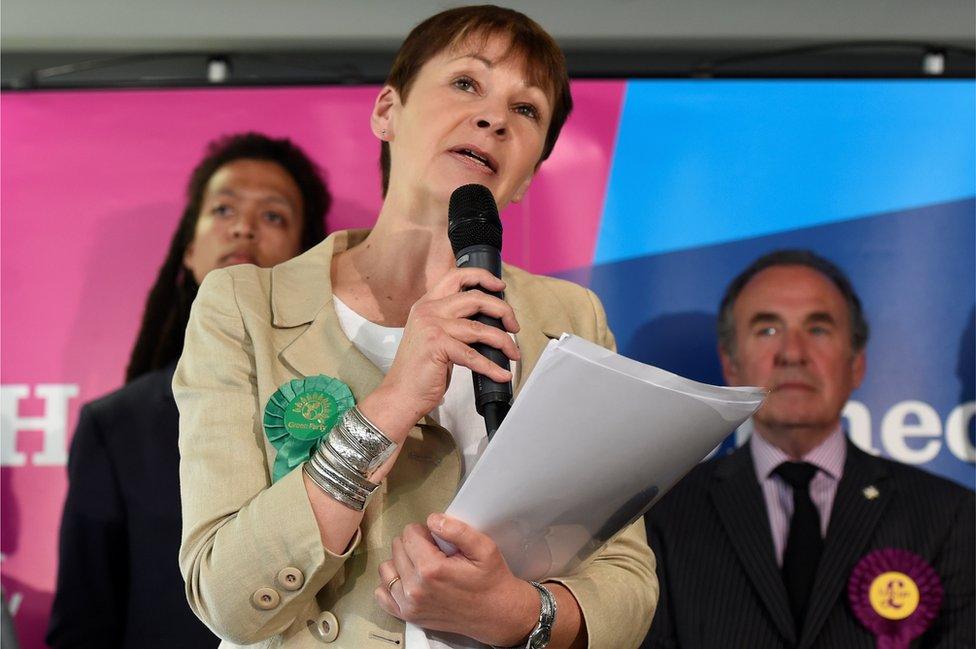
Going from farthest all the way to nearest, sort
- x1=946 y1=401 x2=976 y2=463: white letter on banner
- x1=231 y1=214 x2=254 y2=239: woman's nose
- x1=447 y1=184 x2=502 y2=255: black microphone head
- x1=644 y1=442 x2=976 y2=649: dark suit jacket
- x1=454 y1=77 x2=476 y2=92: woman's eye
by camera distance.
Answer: x1=231 y1=214 x2=254 y2=239: woman's nose
x1=946 y1=401 x2=976 y2=463: white letter on banner
x1=644 y1=442 x2=976 y2=649: dark suit jacket
x1=454 y1=77 x2=476 y2=92: woman's eye
x1=447 y1=184 x2=502 y2=255: black microphone head

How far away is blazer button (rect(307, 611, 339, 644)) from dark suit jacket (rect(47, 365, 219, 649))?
1482 mm

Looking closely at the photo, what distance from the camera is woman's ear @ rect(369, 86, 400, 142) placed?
2.04 metres

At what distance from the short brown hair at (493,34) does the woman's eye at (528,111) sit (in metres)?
0.04

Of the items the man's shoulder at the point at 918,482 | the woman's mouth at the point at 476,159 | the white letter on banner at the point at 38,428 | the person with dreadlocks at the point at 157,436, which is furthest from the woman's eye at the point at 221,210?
the man's shoulder at the point at 918,482

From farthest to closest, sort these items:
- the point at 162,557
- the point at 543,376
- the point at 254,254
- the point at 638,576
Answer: the point at 254,254 < the point at 162,557 < the point at 638,576 < the point at 543,376

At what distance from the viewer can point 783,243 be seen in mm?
3381

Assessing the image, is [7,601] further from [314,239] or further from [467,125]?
[467,125]

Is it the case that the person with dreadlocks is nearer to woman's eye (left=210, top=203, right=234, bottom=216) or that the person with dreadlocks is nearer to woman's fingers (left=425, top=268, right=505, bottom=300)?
woman's eye (left=210, top=203, right=234, bottom=216)

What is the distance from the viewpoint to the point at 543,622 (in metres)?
1.50

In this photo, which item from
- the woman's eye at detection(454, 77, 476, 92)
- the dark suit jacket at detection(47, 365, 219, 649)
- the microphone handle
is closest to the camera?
the microphone handle

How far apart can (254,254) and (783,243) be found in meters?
1.56

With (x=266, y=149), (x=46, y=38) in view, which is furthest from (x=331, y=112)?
(x=46, y=38)

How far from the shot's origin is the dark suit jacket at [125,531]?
303 centimetres

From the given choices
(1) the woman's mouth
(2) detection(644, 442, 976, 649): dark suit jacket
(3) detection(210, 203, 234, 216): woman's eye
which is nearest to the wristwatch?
(1) the woman's mouth
